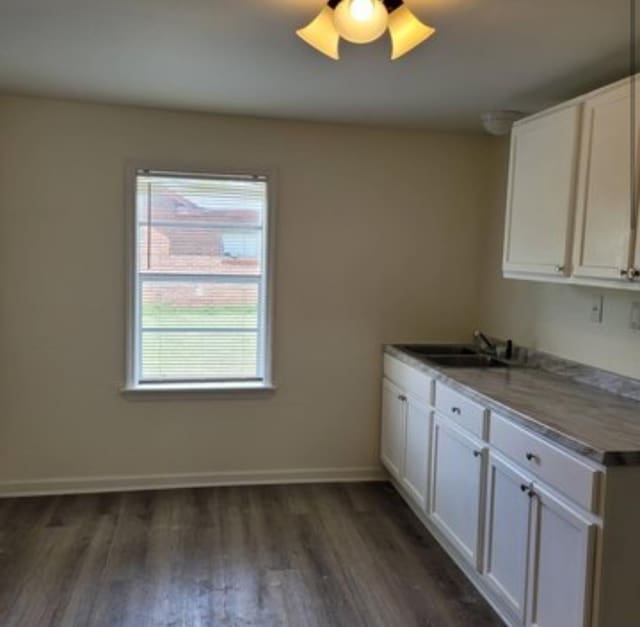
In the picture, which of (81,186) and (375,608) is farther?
(81,186)

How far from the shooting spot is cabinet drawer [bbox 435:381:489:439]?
8.67ft

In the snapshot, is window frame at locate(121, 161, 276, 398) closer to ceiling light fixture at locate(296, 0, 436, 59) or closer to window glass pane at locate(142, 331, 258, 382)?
window glass pane at locate(142, 331, 258, 382)

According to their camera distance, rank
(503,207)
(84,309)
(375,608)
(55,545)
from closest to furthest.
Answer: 1. (375,608)
2. (55,545)
3. (84,309)
4. (503,207)

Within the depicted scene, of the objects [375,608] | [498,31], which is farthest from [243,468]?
[498,31]

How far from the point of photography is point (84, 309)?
367cm

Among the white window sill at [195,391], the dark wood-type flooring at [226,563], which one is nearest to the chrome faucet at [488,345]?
the dark wood-type flooring at [226,563]

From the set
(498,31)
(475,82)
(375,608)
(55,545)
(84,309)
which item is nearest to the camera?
(498,31)

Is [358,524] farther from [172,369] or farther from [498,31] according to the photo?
[498,31]

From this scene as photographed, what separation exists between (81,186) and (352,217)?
1.65m

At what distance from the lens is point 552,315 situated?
11.0ft

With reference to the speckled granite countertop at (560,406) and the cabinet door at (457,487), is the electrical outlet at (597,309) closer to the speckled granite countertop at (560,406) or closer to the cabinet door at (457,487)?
the speckled granite countertop at (560,406)

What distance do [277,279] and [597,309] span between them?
→ 186 cm

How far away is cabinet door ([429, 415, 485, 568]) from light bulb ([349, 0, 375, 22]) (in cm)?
174

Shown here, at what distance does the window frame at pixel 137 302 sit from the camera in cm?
368
